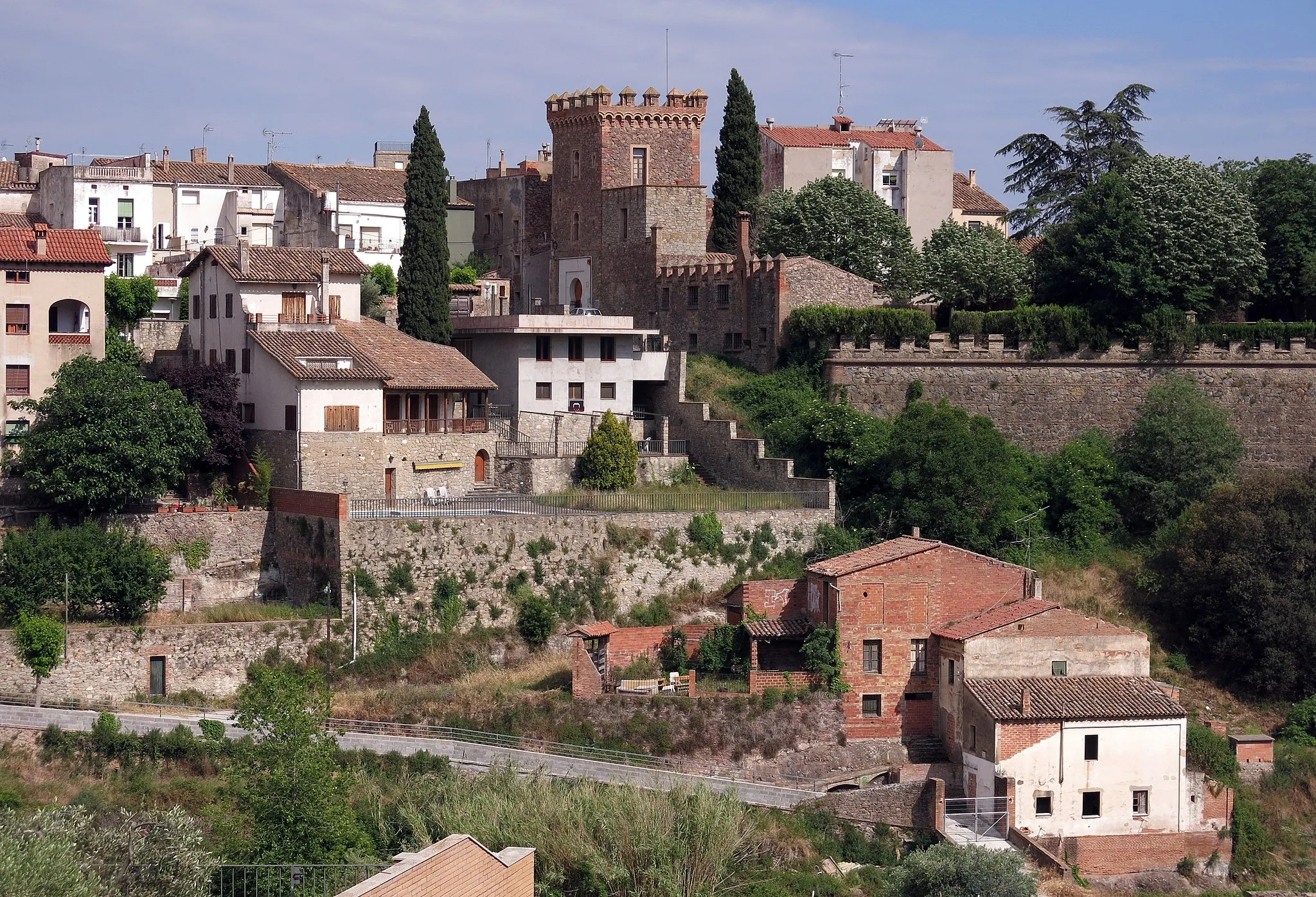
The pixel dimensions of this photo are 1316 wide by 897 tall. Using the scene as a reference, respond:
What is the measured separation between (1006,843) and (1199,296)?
20.5 m

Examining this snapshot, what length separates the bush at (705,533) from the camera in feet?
152

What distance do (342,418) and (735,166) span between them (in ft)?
60.2

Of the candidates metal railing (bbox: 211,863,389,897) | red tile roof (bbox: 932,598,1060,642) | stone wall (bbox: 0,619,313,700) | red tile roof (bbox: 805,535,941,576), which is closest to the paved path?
stone wall (bbox: 0,619,313,700)

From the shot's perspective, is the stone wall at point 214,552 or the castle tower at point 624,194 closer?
the stone wall at point 214,552

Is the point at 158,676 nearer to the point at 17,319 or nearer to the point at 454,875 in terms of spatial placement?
the point at 17,319

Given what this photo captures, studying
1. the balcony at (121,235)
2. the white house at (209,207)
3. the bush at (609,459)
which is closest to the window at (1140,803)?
the bush at (609,459)

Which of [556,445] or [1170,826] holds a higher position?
[556,445]

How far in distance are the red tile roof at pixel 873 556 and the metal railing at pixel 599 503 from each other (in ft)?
12.2

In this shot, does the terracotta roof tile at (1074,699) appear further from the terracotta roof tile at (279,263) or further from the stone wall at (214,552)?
the terracotta roof tile at (279,263)

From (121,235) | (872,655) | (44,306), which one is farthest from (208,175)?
(872,655)

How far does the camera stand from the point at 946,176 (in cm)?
7000

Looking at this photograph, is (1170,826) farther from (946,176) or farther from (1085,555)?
(946,176)

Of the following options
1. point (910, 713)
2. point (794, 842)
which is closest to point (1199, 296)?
point (910, 713)

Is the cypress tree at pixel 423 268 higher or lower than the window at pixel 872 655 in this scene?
higher
